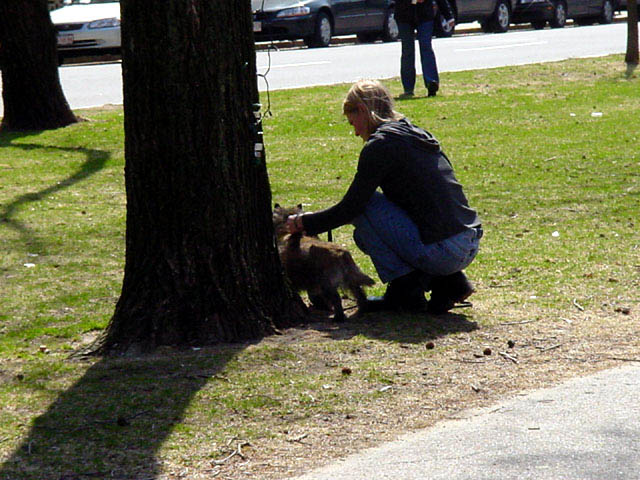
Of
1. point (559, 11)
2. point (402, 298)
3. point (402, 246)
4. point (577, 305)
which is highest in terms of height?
point (559, 11)

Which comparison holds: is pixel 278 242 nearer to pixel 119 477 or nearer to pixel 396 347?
pixel 396 347

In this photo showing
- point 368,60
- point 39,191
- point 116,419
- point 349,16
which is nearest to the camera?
point 116,419

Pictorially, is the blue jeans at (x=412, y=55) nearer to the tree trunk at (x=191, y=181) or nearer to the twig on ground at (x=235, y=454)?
the tree trunk at (x=191, y=181)

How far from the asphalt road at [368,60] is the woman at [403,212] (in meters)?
7.52

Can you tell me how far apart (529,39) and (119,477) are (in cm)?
2174

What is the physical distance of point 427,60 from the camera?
44.1 ft

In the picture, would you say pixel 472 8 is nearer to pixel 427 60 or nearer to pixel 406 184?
pixel 427 60

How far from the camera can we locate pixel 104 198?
28.6 ft

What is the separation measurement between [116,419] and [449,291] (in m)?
2.09

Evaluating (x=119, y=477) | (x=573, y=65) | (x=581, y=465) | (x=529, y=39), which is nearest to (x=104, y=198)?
(x=119, y=477)

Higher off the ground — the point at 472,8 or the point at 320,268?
the point at 472,8

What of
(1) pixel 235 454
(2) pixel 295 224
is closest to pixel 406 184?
(2) pixel 295 224

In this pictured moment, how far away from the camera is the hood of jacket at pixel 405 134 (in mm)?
5348

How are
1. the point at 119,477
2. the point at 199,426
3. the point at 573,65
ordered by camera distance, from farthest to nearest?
the point at 573,65 → the point at 199,426 → the point at 119,477
